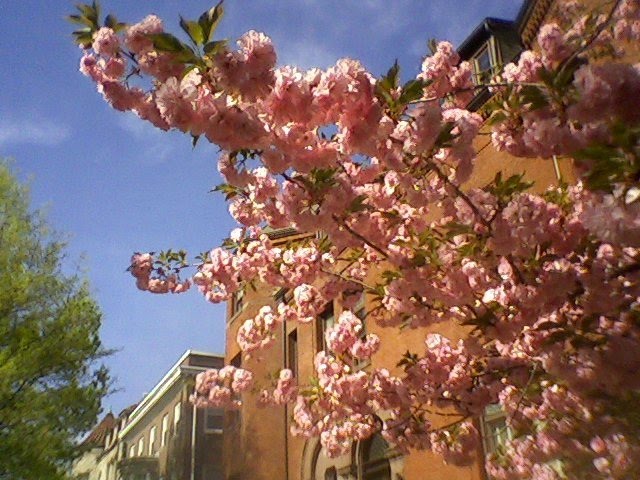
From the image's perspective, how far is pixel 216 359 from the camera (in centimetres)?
3147

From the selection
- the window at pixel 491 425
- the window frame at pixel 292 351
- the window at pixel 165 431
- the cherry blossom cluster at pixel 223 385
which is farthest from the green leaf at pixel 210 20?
the window at pixel 165 431

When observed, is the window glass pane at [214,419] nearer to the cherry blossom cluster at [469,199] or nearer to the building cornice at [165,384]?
the building cornice at [165,384]

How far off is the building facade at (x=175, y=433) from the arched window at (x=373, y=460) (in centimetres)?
1565

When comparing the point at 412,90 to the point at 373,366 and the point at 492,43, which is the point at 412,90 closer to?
the point at 492,43

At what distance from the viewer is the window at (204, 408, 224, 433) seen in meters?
28.7

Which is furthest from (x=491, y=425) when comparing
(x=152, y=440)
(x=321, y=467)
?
(x=152, y=440)

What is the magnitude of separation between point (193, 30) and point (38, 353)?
38.2 ft

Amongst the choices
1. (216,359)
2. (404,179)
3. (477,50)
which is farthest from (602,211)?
(216,359)

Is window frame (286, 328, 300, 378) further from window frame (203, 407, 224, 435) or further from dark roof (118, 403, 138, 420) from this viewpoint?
dark roof (118, 403, 138, 420)

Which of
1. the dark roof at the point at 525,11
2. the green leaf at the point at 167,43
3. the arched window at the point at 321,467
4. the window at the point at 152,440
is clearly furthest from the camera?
the window at the point at 152,440

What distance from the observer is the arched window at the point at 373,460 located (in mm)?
12742

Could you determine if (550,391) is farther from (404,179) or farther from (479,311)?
(404,179)

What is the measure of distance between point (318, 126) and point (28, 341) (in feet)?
36.8

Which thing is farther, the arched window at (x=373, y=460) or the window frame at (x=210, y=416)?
the window frame at (x=210, y=416)
